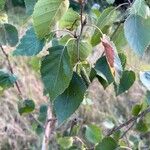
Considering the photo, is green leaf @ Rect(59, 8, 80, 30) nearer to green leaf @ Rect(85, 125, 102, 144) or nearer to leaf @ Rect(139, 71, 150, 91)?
leaf @ Rect(139, 71, 150, 91)

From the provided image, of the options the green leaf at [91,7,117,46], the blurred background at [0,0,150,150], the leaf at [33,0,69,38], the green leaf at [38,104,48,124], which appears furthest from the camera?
the blurred background at [0,0,150,150]

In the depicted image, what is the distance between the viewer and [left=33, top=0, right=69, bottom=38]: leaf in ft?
1.54

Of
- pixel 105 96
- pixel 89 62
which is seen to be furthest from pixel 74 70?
pixel 105 96

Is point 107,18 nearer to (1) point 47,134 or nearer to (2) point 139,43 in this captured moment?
(2) point 139,43

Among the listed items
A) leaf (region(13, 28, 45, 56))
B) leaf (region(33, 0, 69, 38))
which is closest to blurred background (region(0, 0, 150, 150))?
leaf (region(13, 28, 45, 56))

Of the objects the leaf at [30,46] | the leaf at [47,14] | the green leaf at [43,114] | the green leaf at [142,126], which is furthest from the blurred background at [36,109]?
the leaf at [47,14]

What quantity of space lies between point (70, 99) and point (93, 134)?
1.21ft

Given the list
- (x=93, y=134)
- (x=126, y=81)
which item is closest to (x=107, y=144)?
(x=126, y=81)

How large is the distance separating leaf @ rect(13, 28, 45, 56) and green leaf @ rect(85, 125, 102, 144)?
0.33 m

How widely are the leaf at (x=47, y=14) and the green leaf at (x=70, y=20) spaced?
8cm

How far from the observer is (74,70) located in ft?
1.77

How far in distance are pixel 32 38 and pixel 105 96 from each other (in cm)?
258

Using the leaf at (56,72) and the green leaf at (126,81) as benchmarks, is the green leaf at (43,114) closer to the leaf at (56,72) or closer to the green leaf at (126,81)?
the green leaf at (126,81)

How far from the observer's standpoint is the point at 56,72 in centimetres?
51
